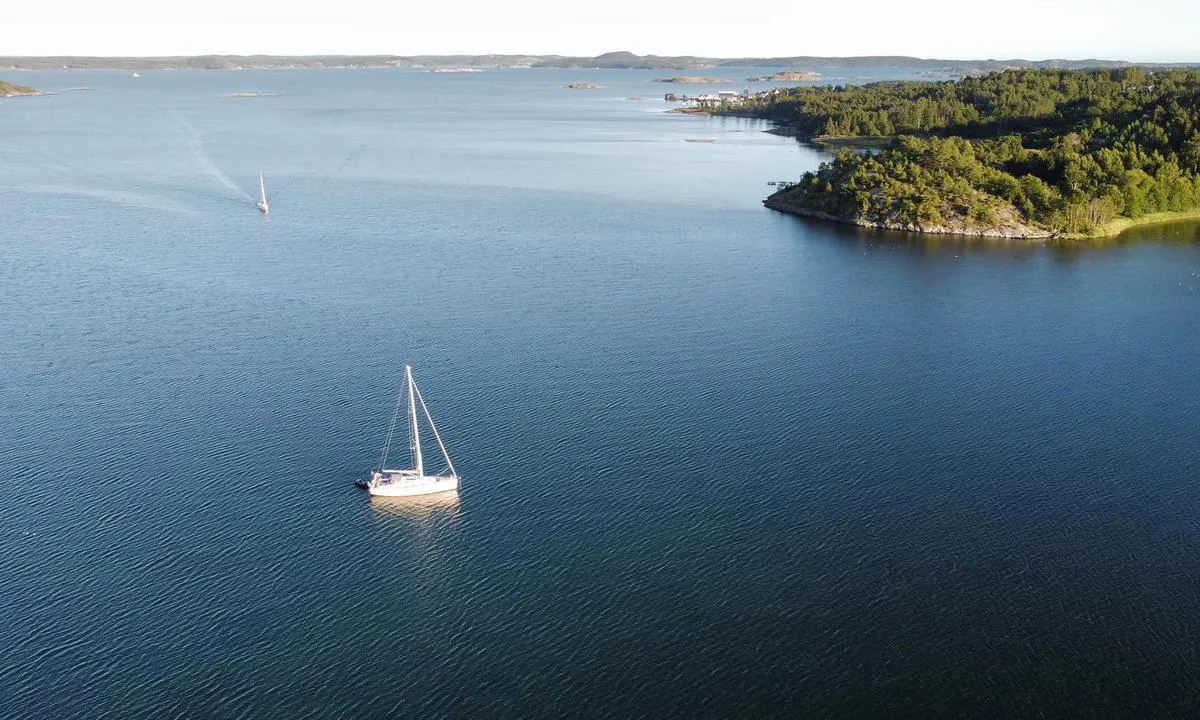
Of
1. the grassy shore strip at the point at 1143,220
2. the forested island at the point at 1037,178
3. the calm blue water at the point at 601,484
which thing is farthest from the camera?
the grassy shore strip at the point at 1143,220

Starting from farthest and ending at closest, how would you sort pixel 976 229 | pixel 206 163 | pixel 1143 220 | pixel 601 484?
pixel 206 163
pixel 1143 220
pixel 976 229
pixel 601 484

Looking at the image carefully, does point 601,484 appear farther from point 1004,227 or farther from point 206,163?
point 206,163

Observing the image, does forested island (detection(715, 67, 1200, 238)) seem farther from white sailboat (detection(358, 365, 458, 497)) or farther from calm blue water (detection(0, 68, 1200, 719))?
white sailboat (detection(358, 365, 458, 497))

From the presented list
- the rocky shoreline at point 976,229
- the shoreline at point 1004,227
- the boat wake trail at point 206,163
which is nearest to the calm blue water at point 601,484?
the rocky shoreline at point 976,229

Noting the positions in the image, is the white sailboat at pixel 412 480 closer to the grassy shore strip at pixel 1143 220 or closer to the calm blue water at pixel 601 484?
the calm blue water at pixel 601 484

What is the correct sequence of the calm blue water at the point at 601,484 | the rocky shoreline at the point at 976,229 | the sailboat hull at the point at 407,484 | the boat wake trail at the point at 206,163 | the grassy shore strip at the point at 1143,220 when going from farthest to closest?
the boat wake trail at the point at 206,163
the grassy shore strip at the point at 1143,220
the rocky shoreline at the point at 976,229
the sailboat hull at the point at 407,484
the calm blue water at the point at 601,484

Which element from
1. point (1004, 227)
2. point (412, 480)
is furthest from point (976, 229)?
point (412, 480)

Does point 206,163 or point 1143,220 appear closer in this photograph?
point 1143,220
